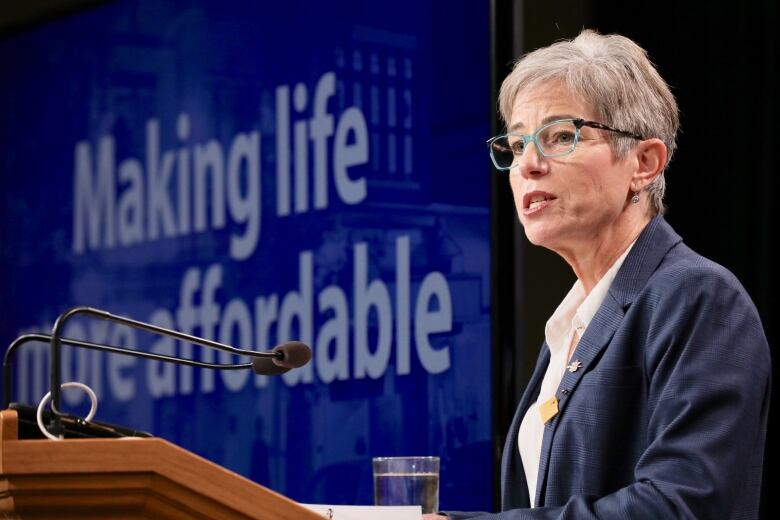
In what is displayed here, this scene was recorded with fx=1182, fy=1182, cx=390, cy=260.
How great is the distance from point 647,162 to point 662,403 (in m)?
0.57

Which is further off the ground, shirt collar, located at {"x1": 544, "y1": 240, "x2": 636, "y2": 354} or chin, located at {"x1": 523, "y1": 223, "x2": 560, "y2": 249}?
chin, located at {"x1": 523, "y1": 223, "x2": 560, "y2": 249}

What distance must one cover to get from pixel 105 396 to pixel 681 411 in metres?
3.46

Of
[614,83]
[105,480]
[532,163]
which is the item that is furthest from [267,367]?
[614,83]

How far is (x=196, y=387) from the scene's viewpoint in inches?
169

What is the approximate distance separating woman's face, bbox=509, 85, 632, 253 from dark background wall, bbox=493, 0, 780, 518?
3.12 ft

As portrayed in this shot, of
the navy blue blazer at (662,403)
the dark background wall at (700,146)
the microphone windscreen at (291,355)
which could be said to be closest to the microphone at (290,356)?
the microphone windscreen at (291,355)

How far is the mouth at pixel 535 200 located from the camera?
6.81 ft

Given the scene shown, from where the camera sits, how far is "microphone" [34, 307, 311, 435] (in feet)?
4.52

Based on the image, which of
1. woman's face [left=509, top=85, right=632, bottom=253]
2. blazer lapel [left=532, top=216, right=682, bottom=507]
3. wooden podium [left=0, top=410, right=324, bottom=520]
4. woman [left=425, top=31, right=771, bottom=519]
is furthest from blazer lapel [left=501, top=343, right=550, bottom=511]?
wooden podium [left=0, top=410, right=324, bottom=520]

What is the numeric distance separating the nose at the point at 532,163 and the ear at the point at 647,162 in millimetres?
164

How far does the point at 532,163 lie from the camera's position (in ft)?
6.82

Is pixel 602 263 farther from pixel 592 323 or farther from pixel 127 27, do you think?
pixel 127 27

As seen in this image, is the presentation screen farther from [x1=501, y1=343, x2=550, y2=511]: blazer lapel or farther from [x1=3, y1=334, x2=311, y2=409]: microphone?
[x1=3, y1=334, x2=311, y2=409]: microphone

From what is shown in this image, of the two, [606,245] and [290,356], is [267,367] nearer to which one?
[290,356]
